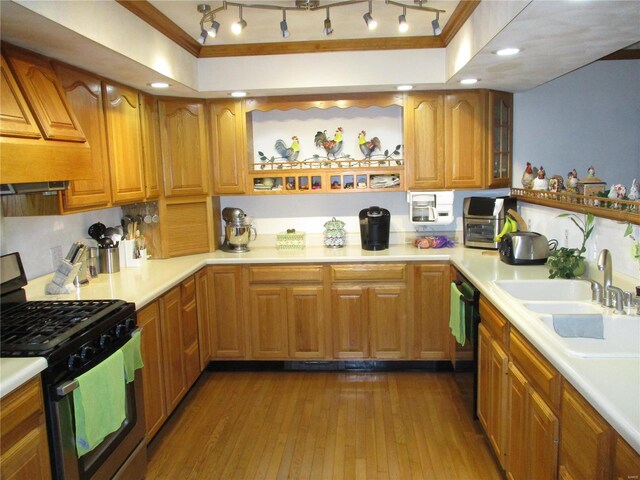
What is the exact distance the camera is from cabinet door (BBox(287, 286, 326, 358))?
3793 millimetres

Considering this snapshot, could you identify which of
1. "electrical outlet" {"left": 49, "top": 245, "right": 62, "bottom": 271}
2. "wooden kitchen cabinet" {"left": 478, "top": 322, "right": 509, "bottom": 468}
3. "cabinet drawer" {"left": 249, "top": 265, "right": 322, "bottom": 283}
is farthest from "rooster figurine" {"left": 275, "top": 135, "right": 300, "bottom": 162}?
"wooden kitchen cabinet" {"left": 478, "top": 322, "right": 509, "bottom": 468}

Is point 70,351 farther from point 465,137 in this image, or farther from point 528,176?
point 528,176

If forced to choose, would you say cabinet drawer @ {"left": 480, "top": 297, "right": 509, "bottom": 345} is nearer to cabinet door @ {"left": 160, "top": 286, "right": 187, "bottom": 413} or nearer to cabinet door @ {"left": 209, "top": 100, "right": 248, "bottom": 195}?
cabinet door @ {"left": 160, "top": 286, "right": 187, "bottom": 413}

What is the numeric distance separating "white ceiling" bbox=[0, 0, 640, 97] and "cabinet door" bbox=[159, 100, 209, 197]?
0.49 feet

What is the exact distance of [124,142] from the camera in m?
3.21

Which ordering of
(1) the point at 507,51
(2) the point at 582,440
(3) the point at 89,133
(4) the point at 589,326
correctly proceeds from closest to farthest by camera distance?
(2) the point at 582,440 → (4) the point at 589,326 → (1) the point at 507,51 → (3) the point at 89,133

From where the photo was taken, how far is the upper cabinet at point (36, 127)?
1.94 m

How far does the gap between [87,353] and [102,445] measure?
0.44m

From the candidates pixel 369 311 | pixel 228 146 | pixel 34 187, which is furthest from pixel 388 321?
pixel 34 187

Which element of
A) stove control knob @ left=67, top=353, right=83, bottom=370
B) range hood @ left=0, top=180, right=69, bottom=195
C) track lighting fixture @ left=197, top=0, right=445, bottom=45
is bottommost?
stove control knob @ left=67, top=353, right=83, bottom=370

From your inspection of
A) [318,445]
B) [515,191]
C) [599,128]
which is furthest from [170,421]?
[599,128]

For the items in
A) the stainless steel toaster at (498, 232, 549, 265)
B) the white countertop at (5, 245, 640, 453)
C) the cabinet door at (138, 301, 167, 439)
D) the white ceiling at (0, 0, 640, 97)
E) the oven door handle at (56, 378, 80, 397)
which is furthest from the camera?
the stainless steel toaster at (498, 232, 549, 265)

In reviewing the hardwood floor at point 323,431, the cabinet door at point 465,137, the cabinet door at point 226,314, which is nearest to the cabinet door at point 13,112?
the hardwood floor at point 323,431

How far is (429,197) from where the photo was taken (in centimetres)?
403
